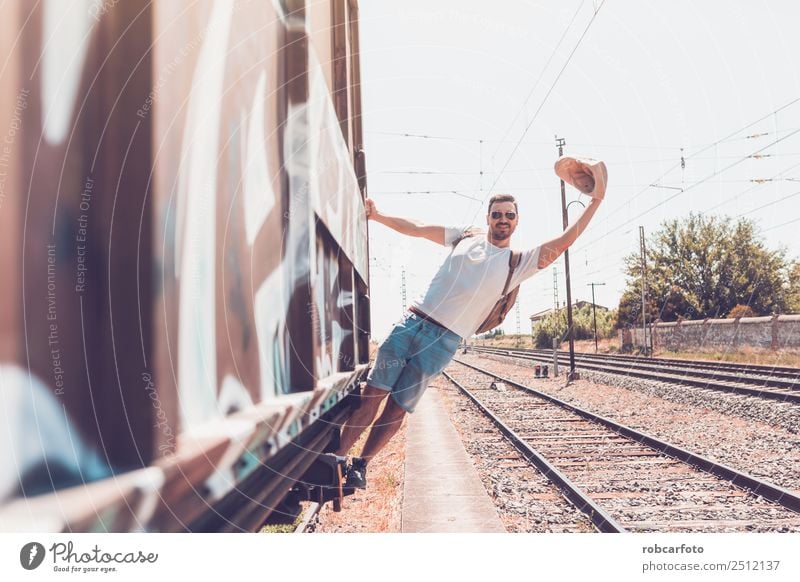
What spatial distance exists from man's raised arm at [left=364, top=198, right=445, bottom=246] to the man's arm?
0.50 meters

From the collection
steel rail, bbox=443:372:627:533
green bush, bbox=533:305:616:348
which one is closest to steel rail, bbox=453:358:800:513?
steel rail, bbox=443:372:627:533

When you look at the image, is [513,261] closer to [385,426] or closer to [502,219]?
[502,219]

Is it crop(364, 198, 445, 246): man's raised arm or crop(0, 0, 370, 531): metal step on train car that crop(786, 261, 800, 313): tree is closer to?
crop(364, 198, 445, 246): man's raised arm

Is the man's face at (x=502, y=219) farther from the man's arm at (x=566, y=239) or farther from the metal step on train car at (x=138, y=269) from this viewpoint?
the metal step on train car at (x=138, y=269)

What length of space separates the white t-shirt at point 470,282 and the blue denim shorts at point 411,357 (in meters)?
0.07

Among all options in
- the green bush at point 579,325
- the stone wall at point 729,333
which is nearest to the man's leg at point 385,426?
the stone wall at point 729,333

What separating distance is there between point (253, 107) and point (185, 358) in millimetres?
908

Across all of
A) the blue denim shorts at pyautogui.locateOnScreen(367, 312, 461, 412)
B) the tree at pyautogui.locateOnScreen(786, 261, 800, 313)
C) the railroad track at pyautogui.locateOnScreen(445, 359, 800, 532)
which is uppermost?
the tree at pyautogui.locateOnScreen(786, 261, 800, 313)

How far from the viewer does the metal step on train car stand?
1.01 m

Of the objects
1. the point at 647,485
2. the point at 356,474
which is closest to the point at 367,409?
the point at 356,474

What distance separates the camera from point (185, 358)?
143 centimetres

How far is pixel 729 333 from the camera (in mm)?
25922
